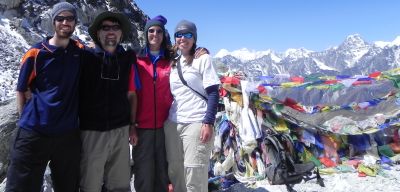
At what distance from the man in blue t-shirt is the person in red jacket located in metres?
0.89

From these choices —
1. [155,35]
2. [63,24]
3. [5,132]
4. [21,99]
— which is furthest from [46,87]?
[5,132]

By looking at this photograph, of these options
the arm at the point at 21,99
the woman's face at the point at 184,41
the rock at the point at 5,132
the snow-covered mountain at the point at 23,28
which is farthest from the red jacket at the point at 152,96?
the snow-covered mountain at the point at 23,28

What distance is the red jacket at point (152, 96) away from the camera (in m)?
A: 4.91

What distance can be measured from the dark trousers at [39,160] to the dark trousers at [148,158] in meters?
0.82

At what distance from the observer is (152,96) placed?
16.1ft

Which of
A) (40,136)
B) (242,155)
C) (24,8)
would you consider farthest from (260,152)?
(24,8)

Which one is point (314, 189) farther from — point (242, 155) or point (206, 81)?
point (206, 81)

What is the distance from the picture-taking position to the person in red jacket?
16.1ft

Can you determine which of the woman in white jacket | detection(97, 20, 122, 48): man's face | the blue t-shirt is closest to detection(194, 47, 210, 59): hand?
the woman in white jacket

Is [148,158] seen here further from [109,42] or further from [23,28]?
[23,28]

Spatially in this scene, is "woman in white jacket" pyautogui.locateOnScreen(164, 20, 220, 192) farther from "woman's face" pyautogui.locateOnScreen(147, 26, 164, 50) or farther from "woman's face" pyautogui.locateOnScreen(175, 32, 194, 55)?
"woman's face" pyautogui.locateOnScreen(147, 26, 164, 50)

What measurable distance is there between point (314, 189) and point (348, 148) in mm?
2263

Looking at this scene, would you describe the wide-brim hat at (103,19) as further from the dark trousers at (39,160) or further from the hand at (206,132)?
the hand at (206,132)

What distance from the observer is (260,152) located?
7367 mm
